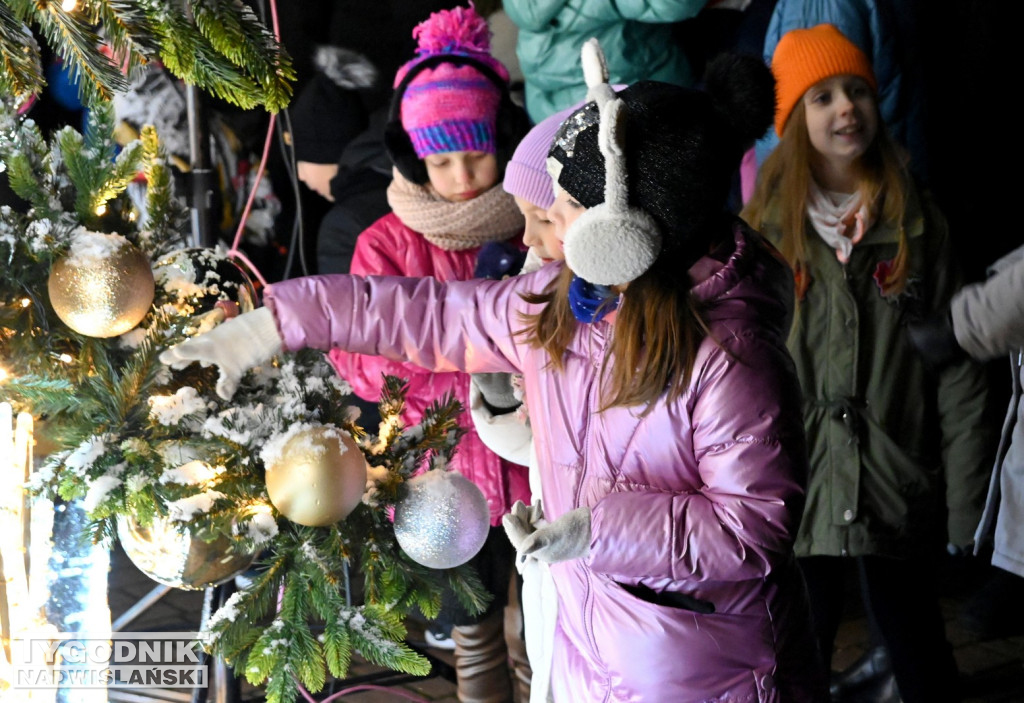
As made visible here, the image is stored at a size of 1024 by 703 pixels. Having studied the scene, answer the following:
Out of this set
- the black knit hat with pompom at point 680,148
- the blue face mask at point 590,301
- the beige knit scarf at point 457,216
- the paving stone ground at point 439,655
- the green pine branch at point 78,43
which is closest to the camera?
the green pine branch at point 78,43

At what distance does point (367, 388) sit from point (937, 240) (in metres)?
1.54

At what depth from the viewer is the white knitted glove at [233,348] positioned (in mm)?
1494

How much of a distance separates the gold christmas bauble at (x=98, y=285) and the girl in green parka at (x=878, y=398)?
5.88ft

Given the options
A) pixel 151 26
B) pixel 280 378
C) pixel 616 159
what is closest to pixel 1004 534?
pixel 616 159

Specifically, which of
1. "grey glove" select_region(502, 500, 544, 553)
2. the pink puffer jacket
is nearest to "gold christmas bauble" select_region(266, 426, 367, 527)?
"grey glove" select_region(502, 500, 544, 553)

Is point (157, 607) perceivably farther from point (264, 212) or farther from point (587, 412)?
point (587, 412)

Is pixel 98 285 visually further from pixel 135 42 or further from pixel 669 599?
pixel 669 599

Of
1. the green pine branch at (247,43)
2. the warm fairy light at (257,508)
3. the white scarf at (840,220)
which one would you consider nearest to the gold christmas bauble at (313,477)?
the warm fairy light at (257,508)

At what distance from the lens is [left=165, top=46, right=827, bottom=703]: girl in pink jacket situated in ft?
4.97

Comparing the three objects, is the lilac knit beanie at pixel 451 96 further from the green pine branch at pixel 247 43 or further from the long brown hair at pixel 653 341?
the green pine branch at pixel 247 43

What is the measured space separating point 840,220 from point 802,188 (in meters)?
0.13

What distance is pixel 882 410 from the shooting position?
106 inches

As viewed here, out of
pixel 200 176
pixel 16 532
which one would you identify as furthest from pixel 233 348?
pixel 200 176

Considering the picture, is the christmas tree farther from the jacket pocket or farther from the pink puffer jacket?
the pink puffer jacket
